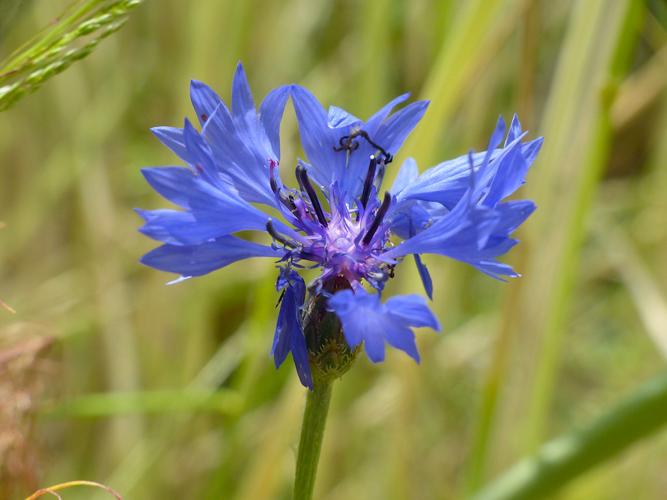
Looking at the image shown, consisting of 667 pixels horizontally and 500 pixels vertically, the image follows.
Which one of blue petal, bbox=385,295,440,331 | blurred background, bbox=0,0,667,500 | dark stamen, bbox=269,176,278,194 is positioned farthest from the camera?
blurred background, bbox=0,0,667,500

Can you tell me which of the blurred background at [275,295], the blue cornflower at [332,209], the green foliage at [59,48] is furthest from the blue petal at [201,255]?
the blurred background at [275,295]

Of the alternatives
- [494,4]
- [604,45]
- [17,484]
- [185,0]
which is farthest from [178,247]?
[185,0]

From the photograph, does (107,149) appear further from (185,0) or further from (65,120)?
(185,0)

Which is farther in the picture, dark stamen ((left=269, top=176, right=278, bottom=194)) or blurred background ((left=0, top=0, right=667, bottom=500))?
blurred background ((left=0, top=0, right=667, bottom=500))

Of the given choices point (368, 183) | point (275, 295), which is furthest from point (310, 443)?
point (275, 295)

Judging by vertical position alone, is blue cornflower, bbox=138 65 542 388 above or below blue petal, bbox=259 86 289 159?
below

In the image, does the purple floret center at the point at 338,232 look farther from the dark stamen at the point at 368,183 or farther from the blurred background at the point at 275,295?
the blurred background at the point at 275,295

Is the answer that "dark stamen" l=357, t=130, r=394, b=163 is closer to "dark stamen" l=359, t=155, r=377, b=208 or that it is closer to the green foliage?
"dark stamen" l=359, t=155, r=377, b=208

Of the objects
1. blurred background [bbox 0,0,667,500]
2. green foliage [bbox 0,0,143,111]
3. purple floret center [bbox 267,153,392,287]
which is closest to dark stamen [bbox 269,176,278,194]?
purple floret center [bbox 267,153,392,287]
